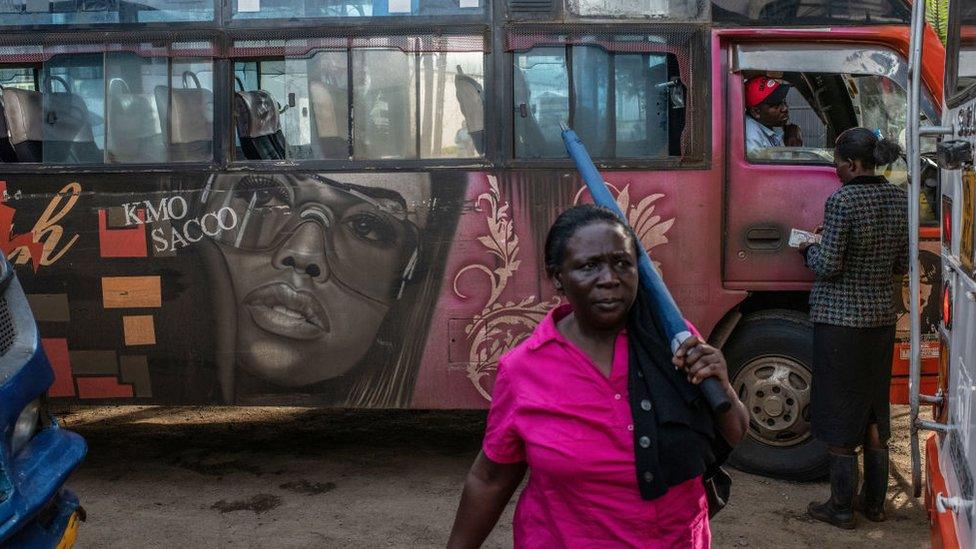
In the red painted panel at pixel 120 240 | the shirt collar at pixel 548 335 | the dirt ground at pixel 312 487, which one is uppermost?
the red painted panel at pixel 120 240

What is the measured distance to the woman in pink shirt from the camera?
7.40 feet

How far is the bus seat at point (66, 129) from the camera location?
5902 mm

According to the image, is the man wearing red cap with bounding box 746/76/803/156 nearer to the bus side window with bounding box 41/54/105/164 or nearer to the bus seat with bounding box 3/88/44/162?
the bus side window with bounding box 41/54/105/164

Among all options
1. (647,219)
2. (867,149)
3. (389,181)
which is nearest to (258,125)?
(389,181)

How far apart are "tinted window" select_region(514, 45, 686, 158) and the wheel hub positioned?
1.27 m

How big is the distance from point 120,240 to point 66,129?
2.29ft

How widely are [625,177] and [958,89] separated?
216cm

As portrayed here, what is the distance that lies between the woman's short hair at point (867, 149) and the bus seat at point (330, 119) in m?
2.56

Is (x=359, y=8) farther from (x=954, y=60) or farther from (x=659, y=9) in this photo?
(x=954, y=60)

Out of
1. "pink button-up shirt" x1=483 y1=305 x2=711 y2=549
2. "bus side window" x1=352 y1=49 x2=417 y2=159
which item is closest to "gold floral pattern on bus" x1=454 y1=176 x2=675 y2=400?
"bus side window" x1=352 y1=49 x2=417 y2=159

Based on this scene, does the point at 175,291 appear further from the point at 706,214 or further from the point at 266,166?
the point at 706,214

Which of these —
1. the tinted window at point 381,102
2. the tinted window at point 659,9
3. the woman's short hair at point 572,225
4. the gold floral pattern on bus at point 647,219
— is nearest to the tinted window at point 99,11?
the tinted window at point 381,102

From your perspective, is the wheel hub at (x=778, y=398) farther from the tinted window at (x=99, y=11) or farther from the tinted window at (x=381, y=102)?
the tinted window at (x=99, y=11)

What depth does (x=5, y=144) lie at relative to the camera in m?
6.02
